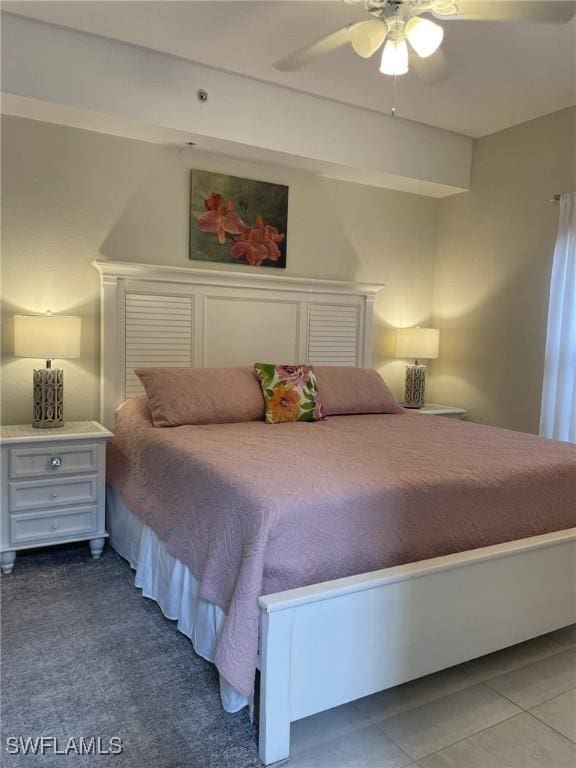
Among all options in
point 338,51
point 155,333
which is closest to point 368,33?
point 338,51

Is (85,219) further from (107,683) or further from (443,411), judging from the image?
(443,411)

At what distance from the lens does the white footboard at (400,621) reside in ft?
5.03

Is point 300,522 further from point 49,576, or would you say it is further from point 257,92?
point 257,92

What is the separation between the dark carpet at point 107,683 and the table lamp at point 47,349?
2.73 feet

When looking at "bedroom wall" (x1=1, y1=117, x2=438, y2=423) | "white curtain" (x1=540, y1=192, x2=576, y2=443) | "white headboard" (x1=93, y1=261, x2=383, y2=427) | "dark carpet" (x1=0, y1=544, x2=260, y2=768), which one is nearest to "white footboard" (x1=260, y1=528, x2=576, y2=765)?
"dark carpet" (x1=0, y1=544, x2=260, y2=768)

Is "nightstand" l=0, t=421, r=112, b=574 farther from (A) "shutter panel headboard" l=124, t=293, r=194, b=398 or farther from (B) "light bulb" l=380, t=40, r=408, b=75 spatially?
(B) "light bulb" l=380, t=40, r=408, b=75

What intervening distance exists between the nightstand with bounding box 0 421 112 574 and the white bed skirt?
14 cm

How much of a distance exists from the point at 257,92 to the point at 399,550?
2.73 metres

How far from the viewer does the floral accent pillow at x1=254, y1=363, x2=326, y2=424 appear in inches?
120

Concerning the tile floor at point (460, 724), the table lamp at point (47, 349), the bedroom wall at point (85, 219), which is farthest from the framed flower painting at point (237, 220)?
the tile floor at point (460, 724)

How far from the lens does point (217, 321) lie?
3611 mm

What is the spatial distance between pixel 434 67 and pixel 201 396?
1794 millimetres

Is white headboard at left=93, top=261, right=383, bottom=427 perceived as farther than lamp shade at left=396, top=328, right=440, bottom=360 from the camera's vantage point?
No

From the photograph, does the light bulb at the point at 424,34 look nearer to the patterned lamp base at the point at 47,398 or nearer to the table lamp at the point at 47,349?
the table lamp at the point at 47,349
